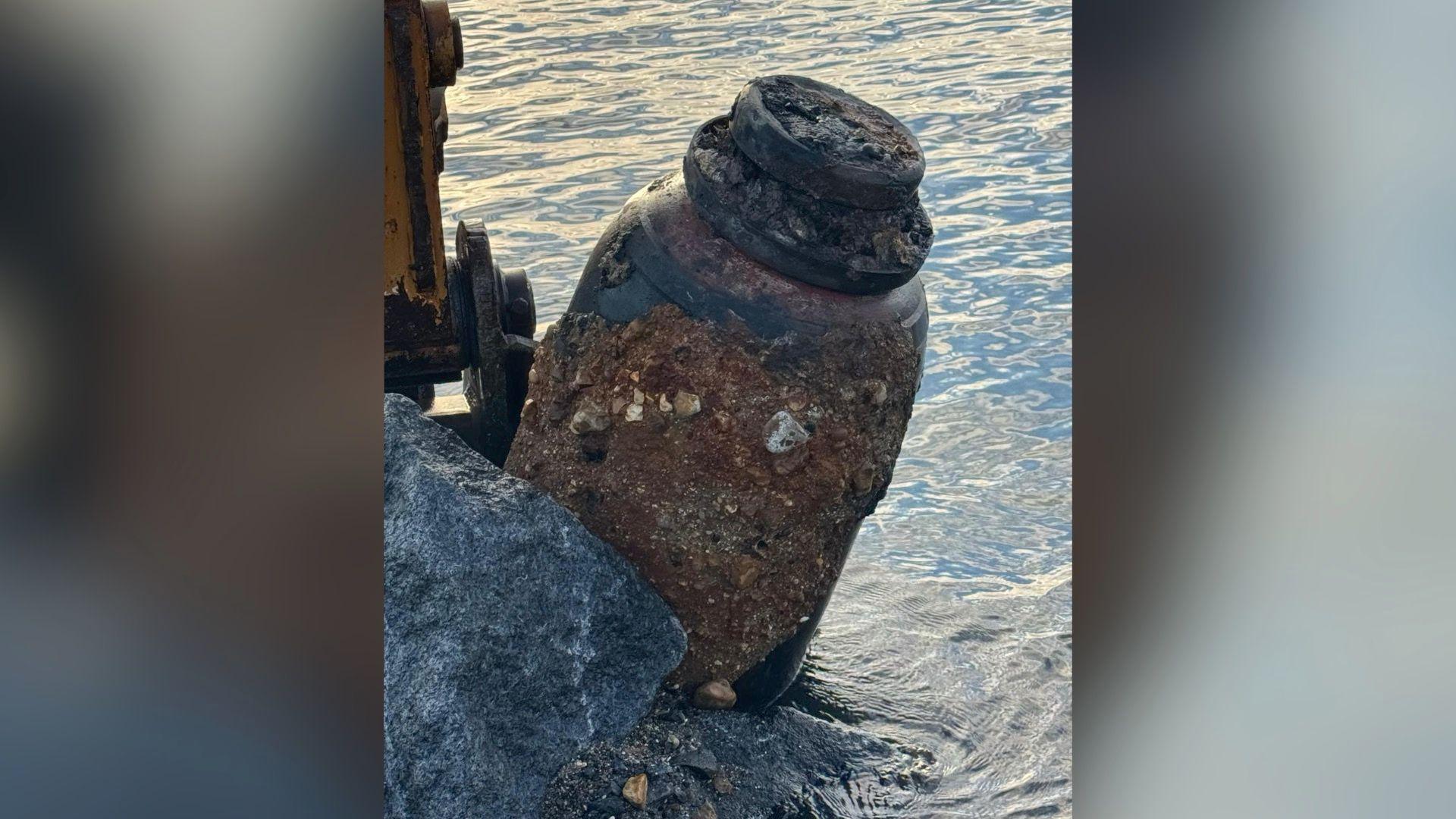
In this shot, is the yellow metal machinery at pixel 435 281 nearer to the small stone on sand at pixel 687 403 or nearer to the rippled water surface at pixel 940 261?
the small stone on sand at pixel 687 403

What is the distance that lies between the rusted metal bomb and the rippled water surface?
42 cm

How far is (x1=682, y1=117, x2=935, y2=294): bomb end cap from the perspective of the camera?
7.38ft

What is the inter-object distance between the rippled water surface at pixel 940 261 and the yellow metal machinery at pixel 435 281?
1.00 meters

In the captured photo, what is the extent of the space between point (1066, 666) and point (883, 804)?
0.76m

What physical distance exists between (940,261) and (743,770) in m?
2.68

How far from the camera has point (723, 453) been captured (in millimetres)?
2275
